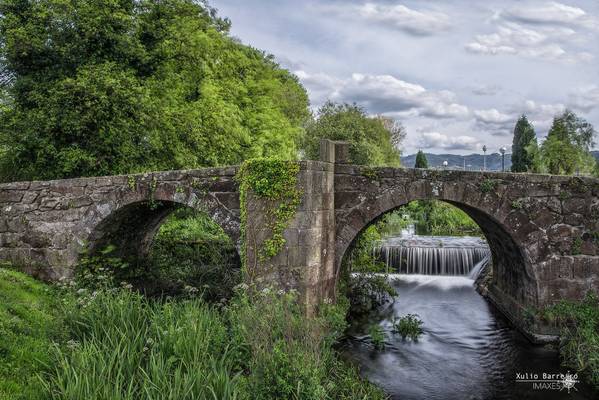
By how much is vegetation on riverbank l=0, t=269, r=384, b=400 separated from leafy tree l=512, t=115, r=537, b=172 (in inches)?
1349

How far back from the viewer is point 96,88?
10984 mm

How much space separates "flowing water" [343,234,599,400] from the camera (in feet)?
24.6

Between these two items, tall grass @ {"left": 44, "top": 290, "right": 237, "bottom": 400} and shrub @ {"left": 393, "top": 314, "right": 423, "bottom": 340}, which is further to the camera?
shrub @ {"left": 393, "top": 314, "right": 423, "bottom": 340}

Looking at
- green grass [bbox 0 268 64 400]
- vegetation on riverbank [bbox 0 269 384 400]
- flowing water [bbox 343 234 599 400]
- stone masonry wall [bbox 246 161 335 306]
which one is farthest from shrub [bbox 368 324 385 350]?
green grass [bbox 0 268 64 400]

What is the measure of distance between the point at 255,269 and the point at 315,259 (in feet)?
3.41

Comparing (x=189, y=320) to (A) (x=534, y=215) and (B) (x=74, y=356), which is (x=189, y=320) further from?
(A) (x=534, y=215)

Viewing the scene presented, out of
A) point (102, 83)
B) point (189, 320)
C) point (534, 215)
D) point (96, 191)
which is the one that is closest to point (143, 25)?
point (102, 83)

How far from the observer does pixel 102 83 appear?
11.0 meters

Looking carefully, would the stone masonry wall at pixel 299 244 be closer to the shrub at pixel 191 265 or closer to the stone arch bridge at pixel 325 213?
the stone arch bridge at pixel 325 213

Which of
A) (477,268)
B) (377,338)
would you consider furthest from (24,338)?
(477,268)

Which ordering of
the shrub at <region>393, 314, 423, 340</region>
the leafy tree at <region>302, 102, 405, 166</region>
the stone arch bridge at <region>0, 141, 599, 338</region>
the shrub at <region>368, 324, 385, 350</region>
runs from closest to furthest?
the stone arch bridge at <region>0, 141, 599, 338</region> → the shrub at <region>368, 324, 385, 350</region> → the shrub at <region>393, 314, 423, 340</region> → the leafy tree at <region>302, 102, 405, 166</region>

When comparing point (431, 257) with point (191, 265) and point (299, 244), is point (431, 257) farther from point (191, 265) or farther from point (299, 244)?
point (299, 244)

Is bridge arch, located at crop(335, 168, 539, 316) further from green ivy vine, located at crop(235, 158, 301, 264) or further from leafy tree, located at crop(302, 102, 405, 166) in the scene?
leafy tree, located at crop(302, 102, 405, 166)

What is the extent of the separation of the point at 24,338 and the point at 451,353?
7517 millimetres
